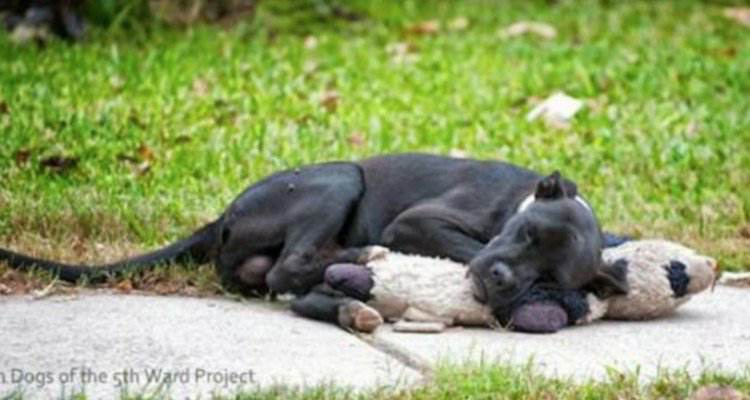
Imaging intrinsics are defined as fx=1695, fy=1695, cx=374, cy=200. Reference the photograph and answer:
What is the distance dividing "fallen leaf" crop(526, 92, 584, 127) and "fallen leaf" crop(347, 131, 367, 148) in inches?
48.3

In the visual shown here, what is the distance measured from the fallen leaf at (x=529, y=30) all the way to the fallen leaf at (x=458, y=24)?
1.17ft

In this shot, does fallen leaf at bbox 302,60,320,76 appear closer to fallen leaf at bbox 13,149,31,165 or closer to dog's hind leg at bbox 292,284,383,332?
fallen leaf at bbox 13,149,31,165

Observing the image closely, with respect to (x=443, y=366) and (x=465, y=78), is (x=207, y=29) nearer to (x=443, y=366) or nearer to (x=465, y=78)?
(x=465, y=78)

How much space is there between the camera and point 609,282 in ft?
20.0

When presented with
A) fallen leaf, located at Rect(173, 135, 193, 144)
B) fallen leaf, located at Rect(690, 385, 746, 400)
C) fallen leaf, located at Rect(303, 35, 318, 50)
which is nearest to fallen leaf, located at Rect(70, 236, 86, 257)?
fallen leaf, located at Rect(173, 135, 193, 144)

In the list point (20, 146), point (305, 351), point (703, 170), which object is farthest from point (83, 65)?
point (305, 351)

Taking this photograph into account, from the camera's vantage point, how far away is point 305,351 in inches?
214

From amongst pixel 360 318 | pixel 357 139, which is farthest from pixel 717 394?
pixel 357 139

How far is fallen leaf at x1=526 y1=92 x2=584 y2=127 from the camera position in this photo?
33.4 ft

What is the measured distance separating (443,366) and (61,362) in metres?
1.16

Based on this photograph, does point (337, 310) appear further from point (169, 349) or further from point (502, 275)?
point (169, 349)

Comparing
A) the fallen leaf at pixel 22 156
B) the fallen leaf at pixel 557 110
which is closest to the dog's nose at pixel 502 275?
the fallen leaf at pixel 22 156

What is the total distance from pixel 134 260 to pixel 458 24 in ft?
23.2

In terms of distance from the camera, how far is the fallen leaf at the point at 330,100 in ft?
33.4
